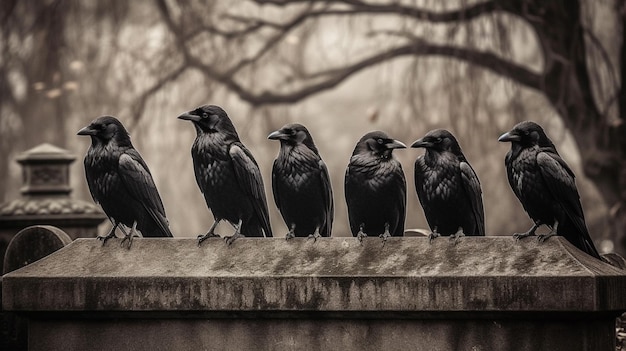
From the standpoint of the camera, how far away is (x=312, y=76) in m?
14.0

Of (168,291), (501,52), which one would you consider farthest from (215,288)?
(501,52)

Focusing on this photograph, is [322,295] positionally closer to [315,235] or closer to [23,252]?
[315,235]

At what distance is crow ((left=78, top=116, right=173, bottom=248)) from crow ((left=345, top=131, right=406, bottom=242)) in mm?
1028

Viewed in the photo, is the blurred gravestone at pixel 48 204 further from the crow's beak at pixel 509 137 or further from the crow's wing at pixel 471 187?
the crow's beak at pixel 509 137

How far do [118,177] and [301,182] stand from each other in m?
0.92

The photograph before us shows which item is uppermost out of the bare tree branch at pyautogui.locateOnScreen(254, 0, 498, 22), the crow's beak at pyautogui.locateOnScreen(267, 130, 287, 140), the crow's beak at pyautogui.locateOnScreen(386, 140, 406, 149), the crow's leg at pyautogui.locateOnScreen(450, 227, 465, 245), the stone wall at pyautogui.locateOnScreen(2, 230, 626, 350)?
the bare tree branch at pyautogui.locateOnScreen(254, 0, 498, 22)

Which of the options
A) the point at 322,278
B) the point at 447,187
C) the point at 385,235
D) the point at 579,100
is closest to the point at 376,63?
the point at 579,100

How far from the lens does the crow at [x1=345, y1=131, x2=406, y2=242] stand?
6.66m

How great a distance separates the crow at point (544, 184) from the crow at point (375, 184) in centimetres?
60

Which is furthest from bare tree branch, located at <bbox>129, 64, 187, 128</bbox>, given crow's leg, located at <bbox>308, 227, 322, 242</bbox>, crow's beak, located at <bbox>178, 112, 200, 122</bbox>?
crow's leg, located at <bbox>308, 227, 322, 242</bbox>

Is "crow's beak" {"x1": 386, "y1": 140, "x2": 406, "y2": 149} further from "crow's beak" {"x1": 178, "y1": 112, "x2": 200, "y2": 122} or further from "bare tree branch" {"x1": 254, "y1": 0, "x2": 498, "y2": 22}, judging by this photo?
"bare tree branch" {"x1": 254, "y1": 0, "x2": 498, "y2": 22}

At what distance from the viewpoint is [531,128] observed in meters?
6.33

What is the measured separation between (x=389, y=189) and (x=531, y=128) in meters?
0.78

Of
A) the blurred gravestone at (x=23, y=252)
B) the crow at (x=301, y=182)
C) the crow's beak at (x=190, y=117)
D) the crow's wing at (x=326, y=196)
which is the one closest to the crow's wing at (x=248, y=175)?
the crow at (x=301, y=182)
